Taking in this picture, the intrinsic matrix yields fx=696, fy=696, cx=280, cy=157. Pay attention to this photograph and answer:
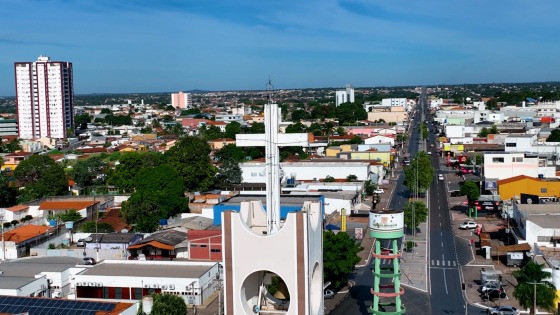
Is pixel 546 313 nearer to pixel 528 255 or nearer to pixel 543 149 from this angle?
pixel 528 255

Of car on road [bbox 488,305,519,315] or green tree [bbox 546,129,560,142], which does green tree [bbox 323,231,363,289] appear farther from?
green tree [bbox 546,129,560,142]

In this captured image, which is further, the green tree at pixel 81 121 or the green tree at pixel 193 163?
the green tree at pixel 81 121

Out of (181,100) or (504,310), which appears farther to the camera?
(181,100)

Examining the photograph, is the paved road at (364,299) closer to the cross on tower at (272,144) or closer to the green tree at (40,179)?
the cross on tower at (272,144)

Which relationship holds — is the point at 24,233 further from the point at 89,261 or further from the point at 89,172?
the point at 89,172

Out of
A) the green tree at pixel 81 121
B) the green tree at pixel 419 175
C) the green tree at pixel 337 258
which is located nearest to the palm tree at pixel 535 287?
the green tree at pixel 337 258

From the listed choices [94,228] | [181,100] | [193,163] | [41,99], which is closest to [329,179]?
[193,163]

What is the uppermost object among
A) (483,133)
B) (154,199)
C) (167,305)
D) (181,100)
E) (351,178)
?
(181,100)
